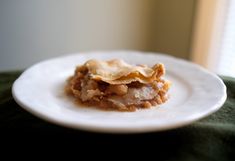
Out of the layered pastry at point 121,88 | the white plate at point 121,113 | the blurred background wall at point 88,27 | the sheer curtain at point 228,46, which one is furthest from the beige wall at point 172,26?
the layered pastry at point 121,88

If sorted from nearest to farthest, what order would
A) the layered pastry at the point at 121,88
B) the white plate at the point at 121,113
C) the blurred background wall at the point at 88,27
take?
the white plate at the point at 121,113
the layered pastry at the point at 121,88
the blurred background wall at the point at 88,27

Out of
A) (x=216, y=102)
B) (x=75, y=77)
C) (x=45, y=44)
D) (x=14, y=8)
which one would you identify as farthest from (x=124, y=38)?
(x=216, y=102)

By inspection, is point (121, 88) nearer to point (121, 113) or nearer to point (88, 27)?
point (121, 113)

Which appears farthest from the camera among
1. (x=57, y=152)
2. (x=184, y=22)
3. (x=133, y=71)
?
(x=184, y=22)

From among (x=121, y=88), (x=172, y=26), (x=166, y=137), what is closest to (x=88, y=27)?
(x=172, y=26)

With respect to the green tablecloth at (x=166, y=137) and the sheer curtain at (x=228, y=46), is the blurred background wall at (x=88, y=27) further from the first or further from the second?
the green tablecloth at (x=166, y=137)

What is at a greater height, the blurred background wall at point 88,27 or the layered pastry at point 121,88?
the layered pastry at point 121,88

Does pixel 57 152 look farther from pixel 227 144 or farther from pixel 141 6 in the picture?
pixel 141 6
